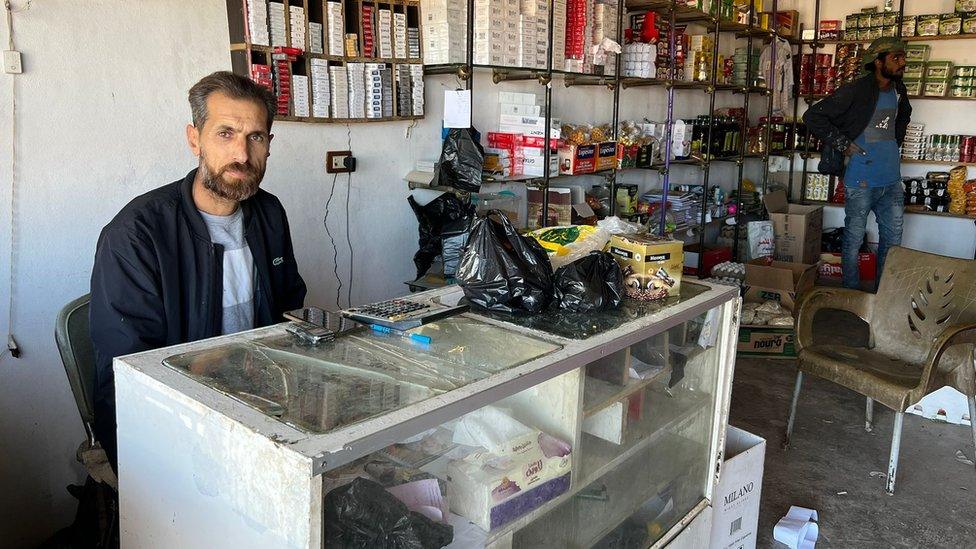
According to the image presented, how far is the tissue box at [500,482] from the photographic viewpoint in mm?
1350

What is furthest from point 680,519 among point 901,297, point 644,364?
point 901,297

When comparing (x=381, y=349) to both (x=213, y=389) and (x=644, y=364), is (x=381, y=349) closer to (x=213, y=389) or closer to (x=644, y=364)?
(x=213, y=389)

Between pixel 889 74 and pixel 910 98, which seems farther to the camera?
pixel 910 98

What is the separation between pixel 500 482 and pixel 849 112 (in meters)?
4.87

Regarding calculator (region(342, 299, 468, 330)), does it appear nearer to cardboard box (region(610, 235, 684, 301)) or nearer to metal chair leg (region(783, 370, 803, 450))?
cardboard box (region(610, 235, 684, 301))

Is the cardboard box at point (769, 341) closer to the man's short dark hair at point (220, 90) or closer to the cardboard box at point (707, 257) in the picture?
the cardboard box at point (707, 257)

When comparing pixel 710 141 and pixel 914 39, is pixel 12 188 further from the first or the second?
pixel 914 39

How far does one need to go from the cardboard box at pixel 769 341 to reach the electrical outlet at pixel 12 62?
3807 mm

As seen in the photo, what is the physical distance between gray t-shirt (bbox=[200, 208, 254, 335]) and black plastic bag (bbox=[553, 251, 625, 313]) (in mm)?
824

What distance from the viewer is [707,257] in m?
5.82

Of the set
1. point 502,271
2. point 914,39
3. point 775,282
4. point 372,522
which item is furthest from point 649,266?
point 914,39

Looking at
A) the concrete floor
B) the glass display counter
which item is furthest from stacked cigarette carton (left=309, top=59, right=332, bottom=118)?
the concrete floor

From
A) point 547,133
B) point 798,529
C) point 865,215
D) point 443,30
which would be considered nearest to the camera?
point 798,529

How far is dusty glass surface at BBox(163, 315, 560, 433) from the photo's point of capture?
107 centimetres
